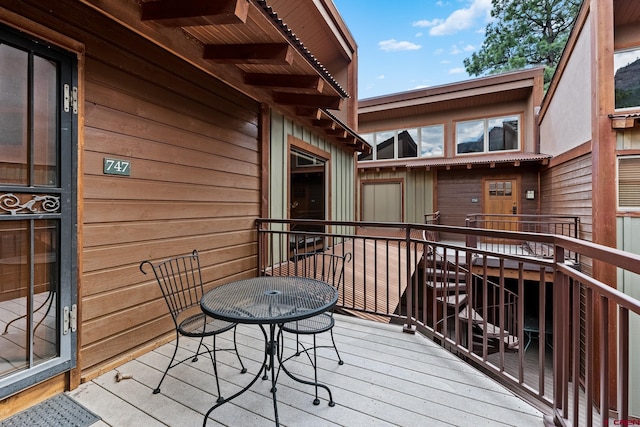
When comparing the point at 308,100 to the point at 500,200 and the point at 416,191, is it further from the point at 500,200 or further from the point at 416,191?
the point at 500,200

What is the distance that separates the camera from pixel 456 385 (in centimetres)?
190

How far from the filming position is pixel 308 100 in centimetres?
360

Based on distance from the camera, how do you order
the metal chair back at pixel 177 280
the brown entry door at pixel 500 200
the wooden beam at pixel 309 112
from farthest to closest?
the brown entry door at pixel 500 200 < the wooden beam at pixel 309 112 < the metal chair back at pixel 177 280

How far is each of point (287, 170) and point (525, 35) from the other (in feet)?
58.6

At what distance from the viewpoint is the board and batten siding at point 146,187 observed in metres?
2.02

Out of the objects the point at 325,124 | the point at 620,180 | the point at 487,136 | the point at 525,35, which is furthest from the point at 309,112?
the point at 525,35

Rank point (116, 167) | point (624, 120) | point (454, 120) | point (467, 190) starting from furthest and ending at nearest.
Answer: point (454, 120), point (467, 190), point (624, 120), point (116, 167)

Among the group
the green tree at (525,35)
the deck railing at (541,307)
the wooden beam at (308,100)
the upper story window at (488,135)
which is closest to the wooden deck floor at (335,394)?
the deck railing at (541,307)

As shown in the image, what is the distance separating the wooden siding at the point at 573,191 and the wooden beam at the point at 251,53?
20.0 ft

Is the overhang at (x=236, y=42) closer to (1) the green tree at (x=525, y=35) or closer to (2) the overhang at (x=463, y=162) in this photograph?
(2) the overhang at (x=463, y=162)

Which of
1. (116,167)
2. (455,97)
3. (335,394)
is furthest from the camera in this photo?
(455,97)

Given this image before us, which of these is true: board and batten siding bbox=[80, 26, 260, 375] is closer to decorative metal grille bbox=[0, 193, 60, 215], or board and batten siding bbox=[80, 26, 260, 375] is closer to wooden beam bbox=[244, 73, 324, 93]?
decorative metal grille bbox=[0, 193, 60, 215]

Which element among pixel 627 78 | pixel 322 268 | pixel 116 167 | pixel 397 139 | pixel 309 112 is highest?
pixel 397 139

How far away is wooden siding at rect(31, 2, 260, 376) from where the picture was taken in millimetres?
2004
